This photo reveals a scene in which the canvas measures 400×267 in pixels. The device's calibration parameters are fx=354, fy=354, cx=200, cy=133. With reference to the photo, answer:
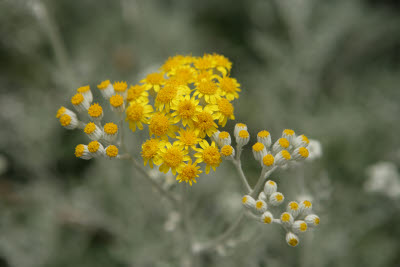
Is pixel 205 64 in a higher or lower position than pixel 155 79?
higher

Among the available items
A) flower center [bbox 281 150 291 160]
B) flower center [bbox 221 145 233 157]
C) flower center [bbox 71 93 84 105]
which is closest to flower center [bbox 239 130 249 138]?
flower center [bbox 221 145 233 157]

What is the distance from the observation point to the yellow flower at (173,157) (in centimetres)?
208

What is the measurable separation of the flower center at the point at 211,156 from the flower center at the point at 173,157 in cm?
15

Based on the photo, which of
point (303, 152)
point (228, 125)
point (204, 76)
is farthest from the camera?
point (228, 125)

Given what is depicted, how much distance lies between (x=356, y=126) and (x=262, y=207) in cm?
300

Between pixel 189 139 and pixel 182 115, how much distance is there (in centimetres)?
15

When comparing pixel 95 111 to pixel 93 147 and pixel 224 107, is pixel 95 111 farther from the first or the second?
pixel 224 107

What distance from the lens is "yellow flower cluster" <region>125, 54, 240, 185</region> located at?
82.7 inches

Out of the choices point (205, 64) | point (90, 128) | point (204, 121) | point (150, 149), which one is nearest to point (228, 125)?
point (205, 64)

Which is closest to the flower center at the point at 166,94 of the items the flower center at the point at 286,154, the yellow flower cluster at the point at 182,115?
the yellow flower cluster at the point at 182,115

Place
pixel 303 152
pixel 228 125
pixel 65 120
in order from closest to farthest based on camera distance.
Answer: pixel 303 152 < pixel 65 120 < pixel 228 125

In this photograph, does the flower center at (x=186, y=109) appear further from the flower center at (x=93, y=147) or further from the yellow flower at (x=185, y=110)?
the flower center at (x=93, y=147)

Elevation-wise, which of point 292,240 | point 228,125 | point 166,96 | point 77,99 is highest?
point 228,125

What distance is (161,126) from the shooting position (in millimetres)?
2109
